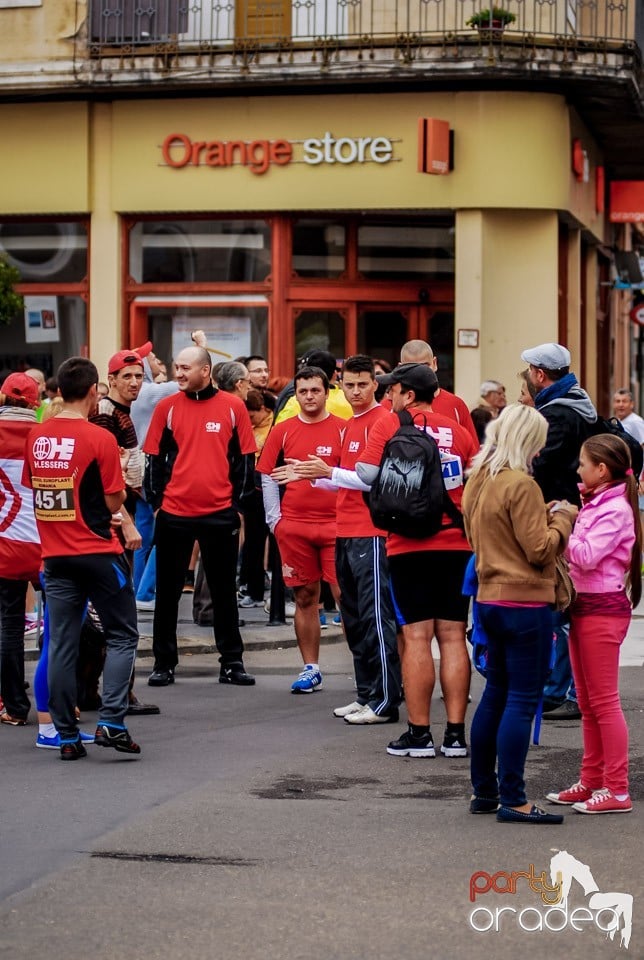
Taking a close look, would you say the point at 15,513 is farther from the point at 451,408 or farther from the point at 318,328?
the point at 318,328

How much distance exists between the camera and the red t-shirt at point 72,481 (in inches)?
324

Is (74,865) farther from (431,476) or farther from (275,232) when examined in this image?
(275,232)

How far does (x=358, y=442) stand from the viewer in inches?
378

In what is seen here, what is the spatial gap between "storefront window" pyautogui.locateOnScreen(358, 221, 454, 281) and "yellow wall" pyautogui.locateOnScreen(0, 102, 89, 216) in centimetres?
357

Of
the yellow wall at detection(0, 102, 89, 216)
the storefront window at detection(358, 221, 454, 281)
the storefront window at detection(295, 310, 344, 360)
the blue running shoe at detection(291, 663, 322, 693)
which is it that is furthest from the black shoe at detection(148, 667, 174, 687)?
the yellow wall at detection(0, 102, 89, 216)

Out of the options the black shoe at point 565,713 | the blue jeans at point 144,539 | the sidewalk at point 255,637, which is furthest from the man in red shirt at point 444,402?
the blue jeans at point 144,539

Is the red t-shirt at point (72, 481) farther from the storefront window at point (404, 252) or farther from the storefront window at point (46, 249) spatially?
the storefront window at point (46, 249)

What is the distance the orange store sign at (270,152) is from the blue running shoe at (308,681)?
10.7 meters

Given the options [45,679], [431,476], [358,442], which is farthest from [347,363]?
[45,679]

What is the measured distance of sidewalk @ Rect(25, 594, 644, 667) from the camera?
1215 cm

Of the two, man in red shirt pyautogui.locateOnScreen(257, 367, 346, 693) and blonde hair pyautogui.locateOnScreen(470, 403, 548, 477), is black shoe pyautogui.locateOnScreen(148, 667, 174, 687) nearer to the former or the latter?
man in red shirt pyautogui.locateOnScreen(257, 367, 346, 693)

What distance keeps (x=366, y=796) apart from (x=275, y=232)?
46.2 ft

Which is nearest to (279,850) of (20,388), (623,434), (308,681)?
(623,434)

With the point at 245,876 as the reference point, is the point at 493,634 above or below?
above
